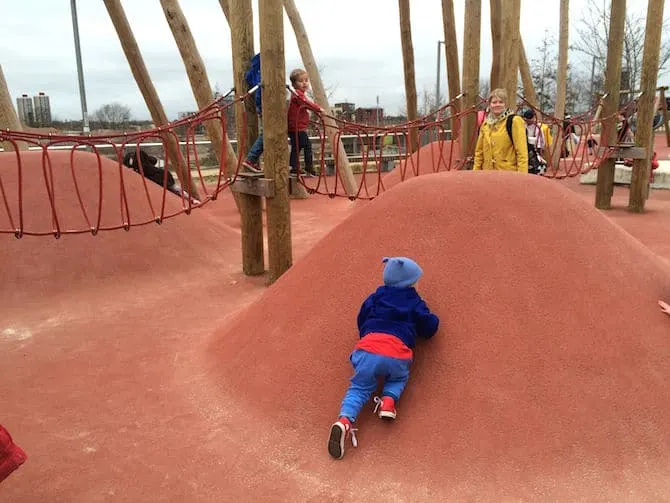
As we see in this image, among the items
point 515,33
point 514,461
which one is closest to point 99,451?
point 514,461

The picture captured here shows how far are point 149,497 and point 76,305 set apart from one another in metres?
3.32

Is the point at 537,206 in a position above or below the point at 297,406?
above

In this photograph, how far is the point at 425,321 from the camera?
306cm

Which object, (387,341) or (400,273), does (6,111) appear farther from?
(387,341)

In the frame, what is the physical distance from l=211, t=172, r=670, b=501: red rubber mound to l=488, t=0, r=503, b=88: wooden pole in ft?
13.7

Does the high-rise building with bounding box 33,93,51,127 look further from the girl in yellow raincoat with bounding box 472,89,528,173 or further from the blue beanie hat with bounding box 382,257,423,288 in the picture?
the blue beanie hat with bounding box 382,257,423,288

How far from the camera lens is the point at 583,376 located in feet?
9.66

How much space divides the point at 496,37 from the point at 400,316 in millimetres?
6211

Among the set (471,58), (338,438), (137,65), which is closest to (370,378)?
(338,438)

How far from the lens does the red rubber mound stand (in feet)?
8.86

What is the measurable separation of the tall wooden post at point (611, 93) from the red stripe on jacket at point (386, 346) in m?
7.16

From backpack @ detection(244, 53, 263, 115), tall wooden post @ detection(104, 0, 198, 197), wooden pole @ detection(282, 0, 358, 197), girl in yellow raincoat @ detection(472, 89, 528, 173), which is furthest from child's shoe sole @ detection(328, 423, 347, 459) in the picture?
wooden pole @ detection(282, 0, 358, 197)

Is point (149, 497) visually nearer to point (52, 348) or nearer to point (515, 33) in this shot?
point (52, 348)

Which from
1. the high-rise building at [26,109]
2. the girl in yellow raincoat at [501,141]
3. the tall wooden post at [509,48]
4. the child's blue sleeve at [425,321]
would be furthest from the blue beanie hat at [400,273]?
the high-rise building at [26,109]
